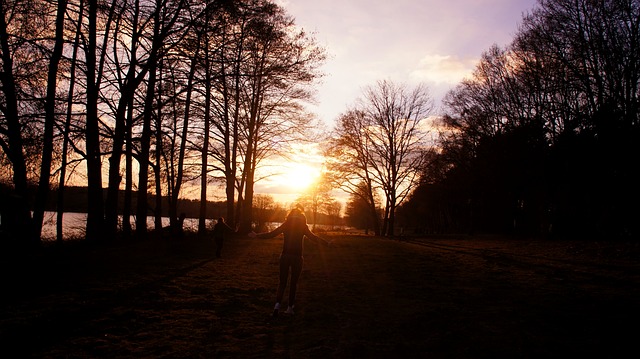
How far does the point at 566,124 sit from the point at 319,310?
72.3 ft

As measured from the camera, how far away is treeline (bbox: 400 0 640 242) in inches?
707

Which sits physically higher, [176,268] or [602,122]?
[602,122]

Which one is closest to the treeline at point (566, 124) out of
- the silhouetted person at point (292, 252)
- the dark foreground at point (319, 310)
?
the dark foreground at point (319, 310)

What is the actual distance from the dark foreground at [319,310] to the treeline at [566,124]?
9168mm

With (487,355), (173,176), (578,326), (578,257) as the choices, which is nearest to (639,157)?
(578,257)

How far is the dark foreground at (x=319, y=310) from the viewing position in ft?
16.5

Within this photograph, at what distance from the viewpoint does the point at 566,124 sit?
22875 mm

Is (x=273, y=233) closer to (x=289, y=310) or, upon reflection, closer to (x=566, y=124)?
(x=289, y=310)

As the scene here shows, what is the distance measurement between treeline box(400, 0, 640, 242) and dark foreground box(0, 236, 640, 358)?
9.17 meters

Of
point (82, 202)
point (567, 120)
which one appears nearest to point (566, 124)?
point (567, 120)

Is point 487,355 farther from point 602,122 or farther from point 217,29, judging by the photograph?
point 602,122

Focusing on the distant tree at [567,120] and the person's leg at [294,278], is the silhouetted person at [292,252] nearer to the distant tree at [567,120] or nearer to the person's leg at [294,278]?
the person's leg at [294,278]

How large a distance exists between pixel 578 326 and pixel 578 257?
32.7 feet

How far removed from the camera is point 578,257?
14.2 meters
